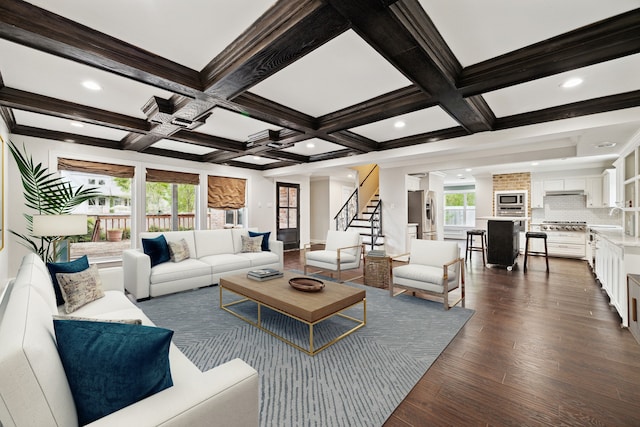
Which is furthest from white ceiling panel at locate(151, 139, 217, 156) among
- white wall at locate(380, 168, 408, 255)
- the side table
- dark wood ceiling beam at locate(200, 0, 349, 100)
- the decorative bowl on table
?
white wall at locate(380, 168, 408, 255)

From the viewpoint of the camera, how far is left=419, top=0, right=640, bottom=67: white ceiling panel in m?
1.82

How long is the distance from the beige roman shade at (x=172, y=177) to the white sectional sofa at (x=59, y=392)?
200 inches

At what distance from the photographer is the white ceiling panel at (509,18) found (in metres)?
1.82

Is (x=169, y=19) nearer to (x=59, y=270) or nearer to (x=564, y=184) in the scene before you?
(x=59, y=270)

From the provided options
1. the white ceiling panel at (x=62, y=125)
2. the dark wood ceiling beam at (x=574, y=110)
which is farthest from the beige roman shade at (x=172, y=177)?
the dark wood ceiling beam at (x=574, y=110)

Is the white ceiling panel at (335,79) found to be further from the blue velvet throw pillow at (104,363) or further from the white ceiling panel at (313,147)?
the blue velvet throw pillow at (104,363)

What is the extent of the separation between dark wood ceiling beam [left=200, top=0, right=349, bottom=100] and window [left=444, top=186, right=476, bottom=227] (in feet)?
35.9

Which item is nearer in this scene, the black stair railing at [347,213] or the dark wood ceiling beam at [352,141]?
the dark wood ceiling beam at [352,141]

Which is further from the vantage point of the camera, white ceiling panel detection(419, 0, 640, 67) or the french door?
the french door

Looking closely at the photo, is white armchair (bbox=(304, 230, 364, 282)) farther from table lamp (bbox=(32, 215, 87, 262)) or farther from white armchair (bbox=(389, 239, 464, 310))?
table lamp (bbox=(32, 215, 87, 262))

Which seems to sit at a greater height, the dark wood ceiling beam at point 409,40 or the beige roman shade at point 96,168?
the dark wood ceiling beam at point 409,40

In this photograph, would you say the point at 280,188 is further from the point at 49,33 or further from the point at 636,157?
the point at 636,157

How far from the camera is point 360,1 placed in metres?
1.62

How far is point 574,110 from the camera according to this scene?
137 inches
